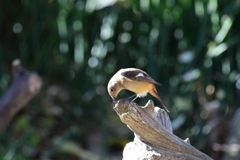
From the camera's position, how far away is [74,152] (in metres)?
5.01

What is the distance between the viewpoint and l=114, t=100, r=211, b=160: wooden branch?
6.24 ft

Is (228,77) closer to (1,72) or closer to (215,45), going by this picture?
(215,45)

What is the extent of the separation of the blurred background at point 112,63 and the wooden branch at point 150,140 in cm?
247

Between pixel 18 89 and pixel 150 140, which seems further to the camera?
pixel 18 89

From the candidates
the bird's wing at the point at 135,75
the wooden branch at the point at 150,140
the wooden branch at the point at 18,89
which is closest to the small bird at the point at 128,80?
the bird's wing at the point at 135,75

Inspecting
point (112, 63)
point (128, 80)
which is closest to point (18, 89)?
point (128, 80)

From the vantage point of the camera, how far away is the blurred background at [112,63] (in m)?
4.50

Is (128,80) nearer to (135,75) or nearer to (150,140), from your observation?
(135,75)

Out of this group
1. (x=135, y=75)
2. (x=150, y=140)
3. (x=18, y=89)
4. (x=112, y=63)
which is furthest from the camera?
(x=112, y=63)

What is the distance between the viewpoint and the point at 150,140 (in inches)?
77.2

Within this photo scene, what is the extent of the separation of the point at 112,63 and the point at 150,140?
9.97 feet

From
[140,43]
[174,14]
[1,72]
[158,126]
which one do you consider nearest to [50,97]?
[1,72]

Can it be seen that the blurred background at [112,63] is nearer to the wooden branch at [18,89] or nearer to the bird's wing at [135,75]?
the wooden branch at [18,89]

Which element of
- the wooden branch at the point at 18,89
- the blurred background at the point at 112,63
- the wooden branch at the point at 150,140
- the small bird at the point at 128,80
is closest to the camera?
the wooden branch at the point at 150,140
